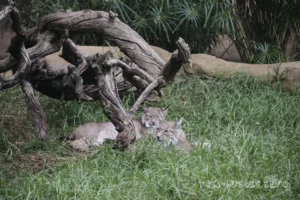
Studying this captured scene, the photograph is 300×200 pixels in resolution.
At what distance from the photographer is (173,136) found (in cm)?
566

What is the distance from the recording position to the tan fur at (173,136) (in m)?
5.54

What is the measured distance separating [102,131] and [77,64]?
84 centimetres

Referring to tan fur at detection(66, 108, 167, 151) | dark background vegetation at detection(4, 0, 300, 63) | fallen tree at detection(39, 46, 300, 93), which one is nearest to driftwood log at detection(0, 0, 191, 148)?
tan fur at detection(66, 108, 167, 151)

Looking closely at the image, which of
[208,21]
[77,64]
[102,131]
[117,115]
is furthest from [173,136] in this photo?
[208,21]

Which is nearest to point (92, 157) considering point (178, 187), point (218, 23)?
point (178, 187)

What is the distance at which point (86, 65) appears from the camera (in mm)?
6258

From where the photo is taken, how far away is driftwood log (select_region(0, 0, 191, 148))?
5801mm

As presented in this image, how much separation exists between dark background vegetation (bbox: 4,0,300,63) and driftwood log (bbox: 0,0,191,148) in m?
1.43

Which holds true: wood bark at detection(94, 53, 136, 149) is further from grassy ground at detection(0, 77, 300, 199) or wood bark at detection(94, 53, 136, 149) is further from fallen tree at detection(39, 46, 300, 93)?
fallen tree at detection(39, 46, 300, 93)

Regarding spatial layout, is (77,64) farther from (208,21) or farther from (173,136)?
(208,21)

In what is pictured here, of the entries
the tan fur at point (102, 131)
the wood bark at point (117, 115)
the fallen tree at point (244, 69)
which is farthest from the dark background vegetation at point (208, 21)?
the wood bark at point (117, 115)

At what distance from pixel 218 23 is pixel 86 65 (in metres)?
2.99

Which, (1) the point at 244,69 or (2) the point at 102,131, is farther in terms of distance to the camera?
(1) the point at 244,69

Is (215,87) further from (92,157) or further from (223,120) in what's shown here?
(92,157)
